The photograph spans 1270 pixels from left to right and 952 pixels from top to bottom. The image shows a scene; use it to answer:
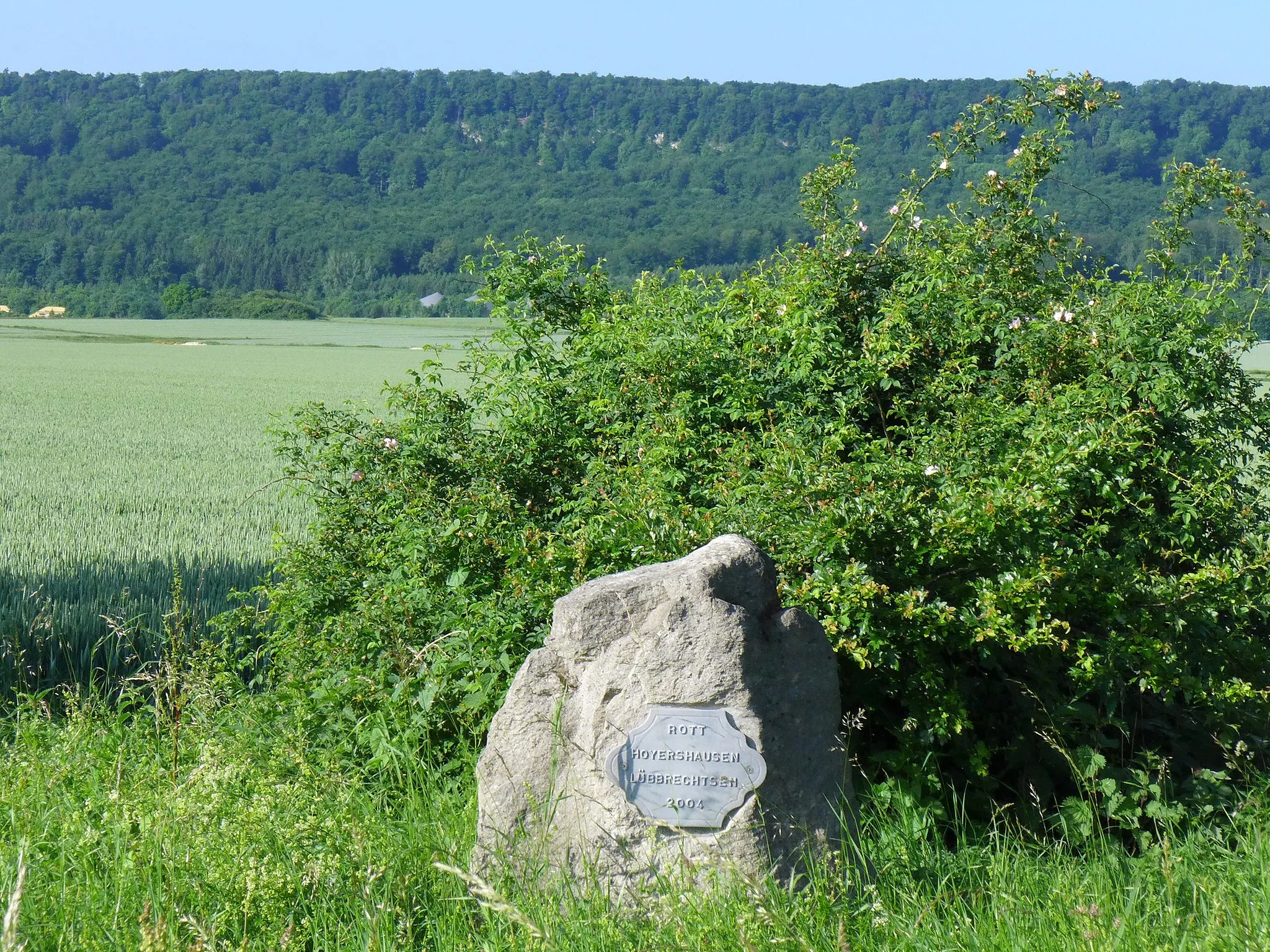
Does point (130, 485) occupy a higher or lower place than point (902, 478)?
lower

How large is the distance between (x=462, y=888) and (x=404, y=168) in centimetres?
18147

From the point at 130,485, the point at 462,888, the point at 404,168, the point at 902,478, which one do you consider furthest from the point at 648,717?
the point at 404,168

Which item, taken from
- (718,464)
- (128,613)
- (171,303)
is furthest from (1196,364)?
(171,303)

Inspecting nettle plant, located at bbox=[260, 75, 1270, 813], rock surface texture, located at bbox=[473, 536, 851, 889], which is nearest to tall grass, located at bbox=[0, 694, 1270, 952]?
rock surface texture, located at bbox=[473, 536, 851, 889]

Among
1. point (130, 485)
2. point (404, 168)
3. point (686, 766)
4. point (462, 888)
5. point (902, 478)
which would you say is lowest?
point (130, 485)

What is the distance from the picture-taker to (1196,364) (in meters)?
4.34

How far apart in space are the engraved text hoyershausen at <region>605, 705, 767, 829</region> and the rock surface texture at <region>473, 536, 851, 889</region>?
0.02 m

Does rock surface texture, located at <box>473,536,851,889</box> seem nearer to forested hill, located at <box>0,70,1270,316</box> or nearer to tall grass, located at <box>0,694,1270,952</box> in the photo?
tall grass, located at <box>0,694,1270,952</box>

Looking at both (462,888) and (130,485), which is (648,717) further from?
(130,485)

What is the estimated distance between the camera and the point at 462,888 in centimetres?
298

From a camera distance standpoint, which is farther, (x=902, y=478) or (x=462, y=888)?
(x=902, y=478)

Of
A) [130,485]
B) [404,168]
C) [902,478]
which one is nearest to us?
[902,478]

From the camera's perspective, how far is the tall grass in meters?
2.66

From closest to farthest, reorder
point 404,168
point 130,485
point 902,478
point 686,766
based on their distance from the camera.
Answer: point 686,766
point 902,478
point 130,485
point 404,168
